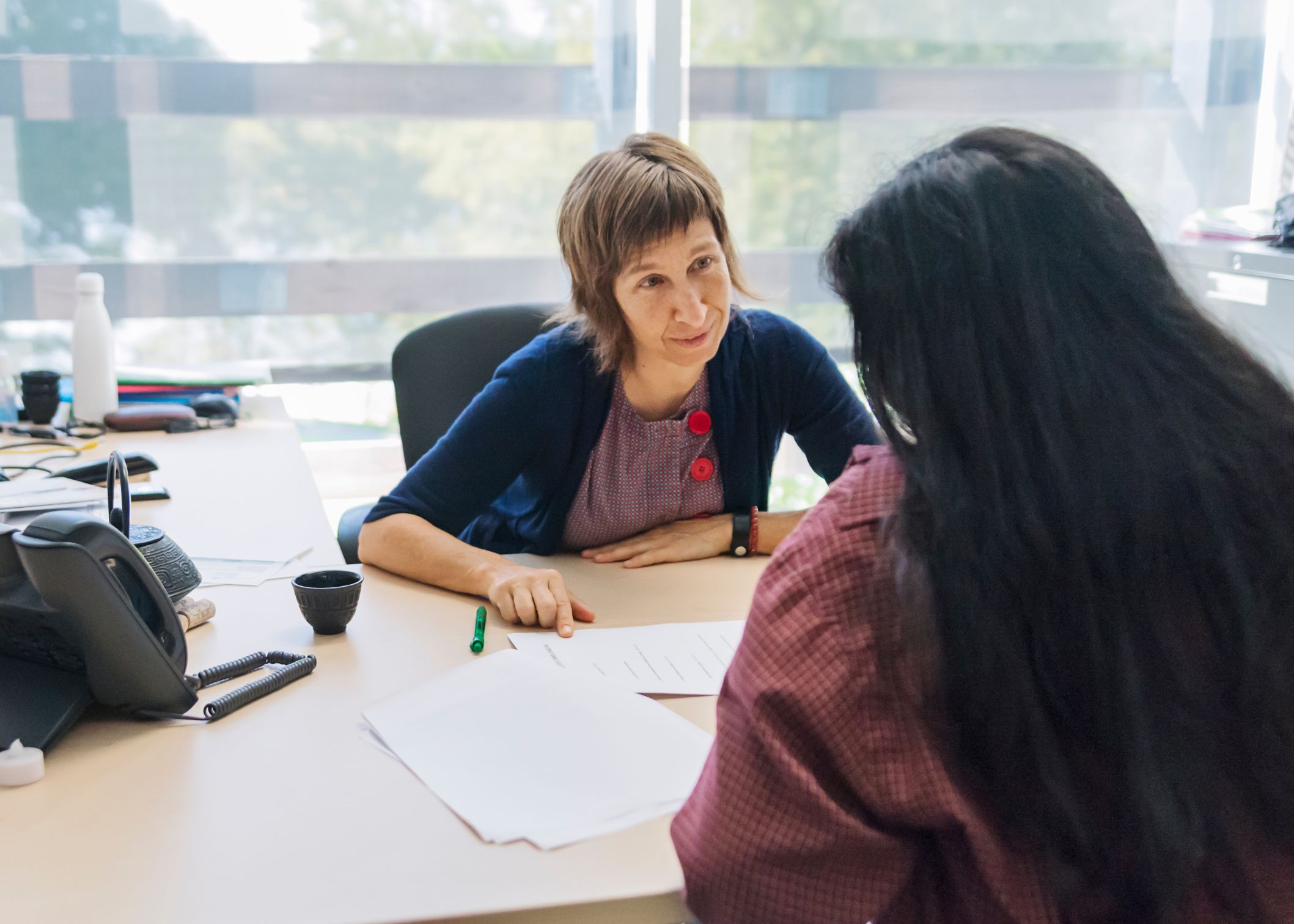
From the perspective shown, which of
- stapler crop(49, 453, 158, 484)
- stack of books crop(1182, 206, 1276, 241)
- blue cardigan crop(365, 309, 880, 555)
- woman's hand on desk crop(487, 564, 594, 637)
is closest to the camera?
woman's hand on desk crop(487, 564, 594, 637)

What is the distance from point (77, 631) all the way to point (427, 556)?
1.71ft

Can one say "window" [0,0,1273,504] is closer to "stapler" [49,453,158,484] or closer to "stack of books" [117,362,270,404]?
"stack of books" [117,362,270,404]

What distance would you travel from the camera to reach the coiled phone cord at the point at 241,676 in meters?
1.04

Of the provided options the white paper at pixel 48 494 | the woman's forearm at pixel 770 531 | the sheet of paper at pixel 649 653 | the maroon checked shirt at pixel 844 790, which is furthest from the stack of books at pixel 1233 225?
the white paper at pixel 48 494

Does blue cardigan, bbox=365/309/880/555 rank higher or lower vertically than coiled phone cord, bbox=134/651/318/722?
higher

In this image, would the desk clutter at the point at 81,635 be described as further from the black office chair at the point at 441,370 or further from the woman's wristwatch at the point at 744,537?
the black office chair at the point at 441,370

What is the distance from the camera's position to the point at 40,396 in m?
2.27

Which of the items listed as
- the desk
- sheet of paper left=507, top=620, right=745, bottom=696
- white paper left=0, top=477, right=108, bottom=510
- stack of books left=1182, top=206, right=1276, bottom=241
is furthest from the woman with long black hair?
stack of books left=1182, top=206, right=1276, bottom=241

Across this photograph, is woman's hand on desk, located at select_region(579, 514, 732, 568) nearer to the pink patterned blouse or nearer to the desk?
the pink patterned blouse

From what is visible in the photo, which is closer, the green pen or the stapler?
the green pen

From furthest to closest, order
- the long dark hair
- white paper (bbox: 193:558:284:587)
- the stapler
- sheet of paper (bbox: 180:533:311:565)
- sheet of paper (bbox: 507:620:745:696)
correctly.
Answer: the stapler < sheet of paper (bbox: 180:533:311:565) < white paper (bbox: 193:558:284:587) < sheet of paper (bbox: 507:620:745:696) < the long dark hair

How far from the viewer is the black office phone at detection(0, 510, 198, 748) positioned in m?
0.96

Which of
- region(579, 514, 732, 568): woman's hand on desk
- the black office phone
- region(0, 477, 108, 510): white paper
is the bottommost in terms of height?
region(579, 514, 732, 568): woman's hand on desk

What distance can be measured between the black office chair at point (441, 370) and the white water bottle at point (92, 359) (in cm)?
61
